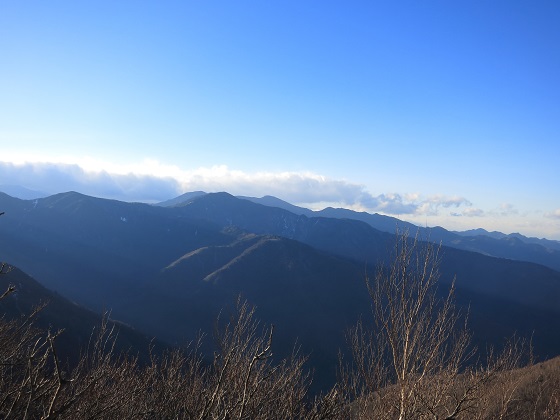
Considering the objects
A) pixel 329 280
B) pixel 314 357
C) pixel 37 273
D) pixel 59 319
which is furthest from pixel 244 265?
pixel 59 319

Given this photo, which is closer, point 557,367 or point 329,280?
point 557,367

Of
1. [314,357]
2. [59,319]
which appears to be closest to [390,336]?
[59,319]

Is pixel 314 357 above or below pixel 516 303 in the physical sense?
below

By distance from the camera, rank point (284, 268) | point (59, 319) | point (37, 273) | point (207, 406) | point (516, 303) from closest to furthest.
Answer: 1. point (207, 406)
2. point (59, 319)
3. point (37, 273)
4. point (284, 268)
5. point (516, 303)

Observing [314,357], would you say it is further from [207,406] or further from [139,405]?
[207,406]

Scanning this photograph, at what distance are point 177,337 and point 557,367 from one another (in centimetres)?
10913

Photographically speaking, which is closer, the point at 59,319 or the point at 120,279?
the point at 59,319

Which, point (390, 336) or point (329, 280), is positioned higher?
point (390, 336)

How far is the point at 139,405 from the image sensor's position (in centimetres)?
1470

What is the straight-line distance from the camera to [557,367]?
1118 inches

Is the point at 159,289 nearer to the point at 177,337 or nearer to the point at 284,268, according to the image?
the point at 177,337

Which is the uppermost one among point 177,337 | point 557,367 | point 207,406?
point 207,406

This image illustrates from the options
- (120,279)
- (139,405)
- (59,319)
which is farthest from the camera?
(120,279)

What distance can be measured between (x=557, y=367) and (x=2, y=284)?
306 ft
